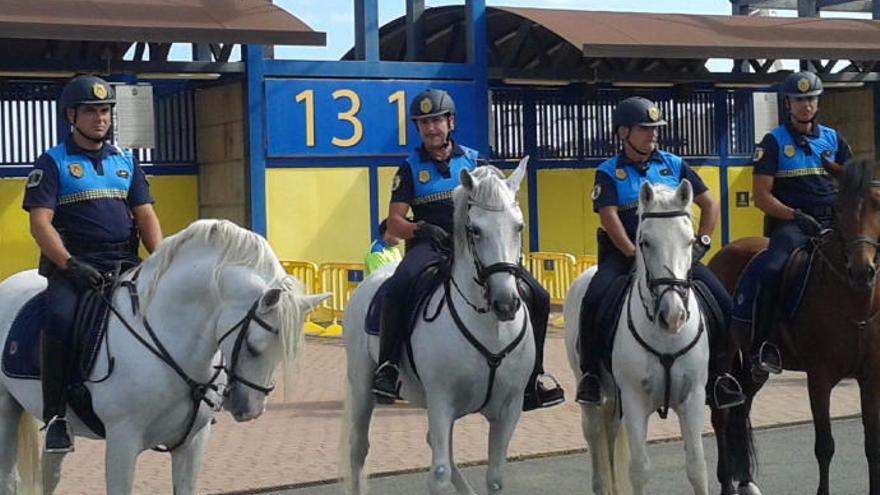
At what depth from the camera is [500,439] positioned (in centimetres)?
805

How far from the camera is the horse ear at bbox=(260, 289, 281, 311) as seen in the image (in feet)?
21.6

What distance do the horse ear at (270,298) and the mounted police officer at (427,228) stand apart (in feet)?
6.12

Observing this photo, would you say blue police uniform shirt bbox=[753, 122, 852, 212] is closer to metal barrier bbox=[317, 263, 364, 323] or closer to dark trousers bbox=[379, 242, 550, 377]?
dark trousers bbox=[379, 242, 550, 377]

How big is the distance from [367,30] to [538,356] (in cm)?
1680

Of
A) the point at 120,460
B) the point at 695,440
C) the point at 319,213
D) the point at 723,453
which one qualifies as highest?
the point at 319,213

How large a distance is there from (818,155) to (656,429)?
142 inches

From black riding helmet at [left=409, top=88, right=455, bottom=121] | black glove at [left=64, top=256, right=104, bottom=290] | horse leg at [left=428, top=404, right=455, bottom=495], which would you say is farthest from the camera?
black riding helmet at [left=409, top=88, right=455, bottom=121]

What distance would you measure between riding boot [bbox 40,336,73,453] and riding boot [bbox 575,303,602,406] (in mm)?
3135

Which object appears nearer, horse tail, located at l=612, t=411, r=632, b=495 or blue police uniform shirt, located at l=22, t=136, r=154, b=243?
blue police uniform shirt, located at l=22, t=136, r=154, b=243

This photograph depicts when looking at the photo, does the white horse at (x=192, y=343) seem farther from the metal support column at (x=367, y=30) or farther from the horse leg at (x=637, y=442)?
the metal support column at (x=367, y=30)

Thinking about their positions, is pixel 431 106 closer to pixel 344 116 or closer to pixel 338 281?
pixel 338 281

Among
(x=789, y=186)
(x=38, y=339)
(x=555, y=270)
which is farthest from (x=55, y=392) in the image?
(x=555, y=270)

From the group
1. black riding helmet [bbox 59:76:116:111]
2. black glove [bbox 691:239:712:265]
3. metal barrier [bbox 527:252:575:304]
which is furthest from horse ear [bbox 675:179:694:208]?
metal barrier [bbox 527:252:575:304]

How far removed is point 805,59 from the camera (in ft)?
85.3
